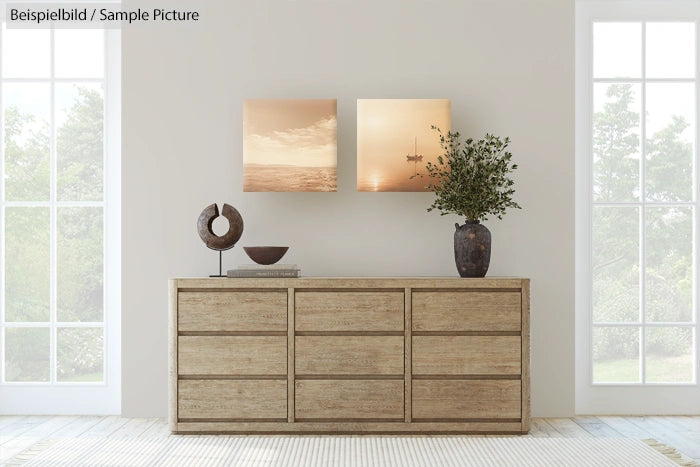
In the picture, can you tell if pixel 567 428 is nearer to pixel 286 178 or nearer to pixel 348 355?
pixel 348 355

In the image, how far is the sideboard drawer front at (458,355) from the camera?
3.52m

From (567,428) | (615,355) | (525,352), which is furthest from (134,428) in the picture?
(615,355)

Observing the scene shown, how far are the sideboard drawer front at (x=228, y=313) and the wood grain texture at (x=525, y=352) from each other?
1.16 m

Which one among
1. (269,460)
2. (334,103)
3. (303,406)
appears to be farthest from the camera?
(334,103)

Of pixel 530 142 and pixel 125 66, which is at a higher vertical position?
pixel 125 66


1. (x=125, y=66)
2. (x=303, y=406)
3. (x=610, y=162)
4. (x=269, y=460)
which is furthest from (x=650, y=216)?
(x=125, y=66)

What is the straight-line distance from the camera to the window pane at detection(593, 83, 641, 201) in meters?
4.13

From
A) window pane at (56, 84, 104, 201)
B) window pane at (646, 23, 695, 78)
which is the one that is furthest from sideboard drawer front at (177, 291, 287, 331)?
window pane at (646, 23, 695, 78)

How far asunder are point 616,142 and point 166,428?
115 inches

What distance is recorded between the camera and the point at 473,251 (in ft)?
11.9

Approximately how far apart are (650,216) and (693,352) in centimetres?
81

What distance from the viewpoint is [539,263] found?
13.0 feet

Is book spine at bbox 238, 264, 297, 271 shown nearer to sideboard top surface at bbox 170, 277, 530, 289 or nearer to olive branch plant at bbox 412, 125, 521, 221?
sideboard top surface at bbox 170, 277, 530, 289

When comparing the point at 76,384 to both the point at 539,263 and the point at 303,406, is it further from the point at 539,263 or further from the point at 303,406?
the point at 539,263
